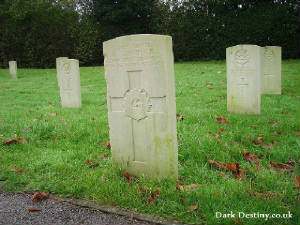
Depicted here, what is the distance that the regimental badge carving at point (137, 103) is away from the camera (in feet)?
10.6

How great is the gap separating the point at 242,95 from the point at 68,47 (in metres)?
20.5

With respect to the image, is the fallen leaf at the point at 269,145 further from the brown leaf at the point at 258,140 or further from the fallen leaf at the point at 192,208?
the fallen leaf at the point at 192,208

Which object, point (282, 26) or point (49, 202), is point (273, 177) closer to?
point (49, 202)

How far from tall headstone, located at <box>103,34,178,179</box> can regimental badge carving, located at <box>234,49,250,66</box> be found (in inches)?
135

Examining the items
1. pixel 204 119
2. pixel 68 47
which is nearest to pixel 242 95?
pixel 204 119

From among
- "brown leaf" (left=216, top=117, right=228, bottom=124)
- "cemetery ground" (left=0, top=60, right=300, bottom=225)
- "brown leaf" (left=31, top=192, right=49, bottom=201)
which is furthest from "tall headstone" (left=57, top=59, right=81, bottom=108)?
"brown leaf" (left=31, top=192, right=49, bottom=201)

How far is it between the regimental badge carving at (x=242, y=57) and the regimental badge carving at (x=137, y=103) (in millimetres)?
3593

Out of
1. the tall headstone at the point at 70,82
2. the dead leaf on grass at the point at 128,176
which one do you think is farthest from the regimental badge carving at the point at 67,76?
the dead leaf on grass at the point at 128,176

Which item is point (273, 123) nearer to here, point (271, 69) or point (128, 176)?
point (128, 176)

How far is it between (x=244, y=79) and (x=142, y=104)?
3672 mm

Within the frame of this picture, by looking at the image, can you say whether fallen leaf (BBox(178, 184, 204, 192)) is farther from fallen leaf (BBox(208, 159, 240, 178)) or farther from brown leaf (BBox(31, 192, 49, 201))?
brown leaf (BBox(31, 192, 49, 201))

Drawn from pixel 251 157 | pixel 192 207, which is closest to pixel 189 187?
pixel 192 207

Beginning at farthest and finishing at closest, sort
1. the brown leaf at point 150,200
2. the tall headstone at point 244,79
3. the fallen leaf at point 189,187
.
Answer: the tall headstone at point 244,79 → the fallen leaf at point 189,187 → the brown leaf at point 150,200

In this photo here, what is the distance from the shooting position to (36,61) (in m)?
23.7
